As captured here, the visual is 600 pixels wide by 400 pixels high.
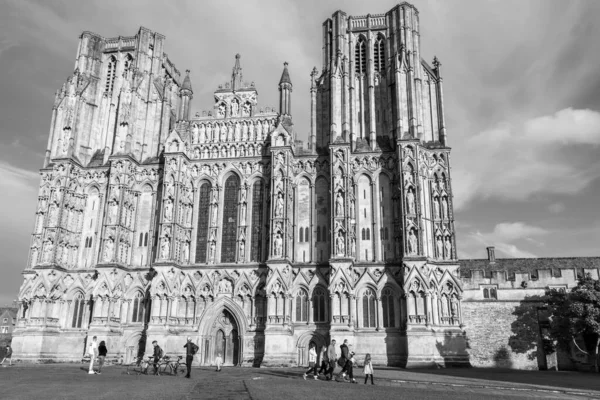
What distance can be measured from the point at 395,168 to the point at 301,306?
14.1m

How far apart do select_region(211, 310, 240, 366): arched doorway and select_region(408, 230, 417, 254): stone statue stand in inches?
610

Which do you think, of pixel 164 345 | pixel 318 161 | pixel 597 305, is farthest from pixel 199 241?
pixel 597 305

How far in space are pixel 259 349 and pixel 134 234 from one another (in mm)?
15656

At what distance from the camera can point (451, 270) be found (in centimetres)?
4031

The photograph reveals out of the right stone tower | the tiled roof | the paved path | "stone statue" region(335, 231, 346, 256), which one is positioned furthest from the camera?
the tiled roof

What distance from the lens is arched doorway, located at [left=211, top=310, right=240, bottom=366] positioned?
136 ft

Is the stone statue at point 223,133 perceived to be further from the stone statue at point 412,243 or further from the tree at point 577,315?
the tree at point 577,315

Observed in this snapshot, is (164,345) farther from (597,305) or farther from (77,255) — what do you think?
(597,305)

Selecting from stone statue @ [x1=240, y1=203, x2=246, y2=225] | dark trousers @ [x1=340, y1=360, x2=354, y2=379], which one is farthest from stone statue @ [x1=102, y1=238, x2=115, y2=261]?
dark trousers @ [x1=340, y1=360, x2=354, y2=379]

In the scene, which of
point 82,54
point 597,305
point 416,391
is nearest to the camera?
point 416,391

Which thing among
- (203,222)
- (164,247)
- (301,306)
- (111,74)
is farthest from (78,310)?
(111,74)

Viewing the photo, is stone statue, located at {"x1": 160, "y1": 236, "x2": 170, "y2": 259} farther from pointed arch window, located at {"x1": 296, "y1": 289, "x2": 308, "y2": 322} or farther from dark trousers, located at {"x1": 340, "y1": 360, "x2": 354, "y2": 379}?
dark trousers, located at {"x1": 340, "y1": 360, "x2": 354, "y2": 379}

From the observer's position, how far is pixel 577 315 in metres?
40.2

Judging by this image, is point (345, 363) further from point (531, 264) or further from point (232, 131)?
point (531, 264)
